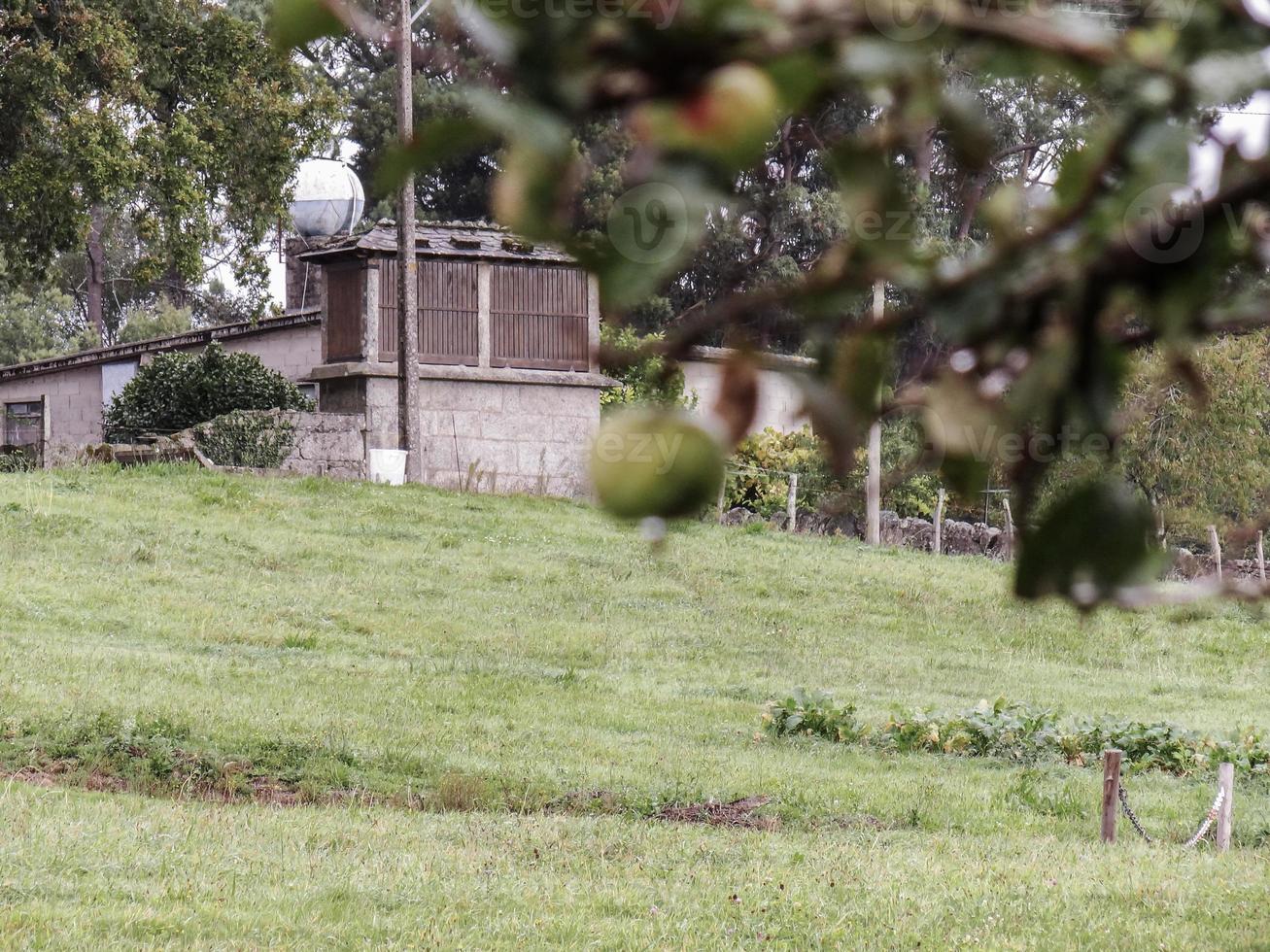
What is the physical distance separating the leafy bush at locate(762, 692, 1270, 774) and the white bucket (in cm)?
1272

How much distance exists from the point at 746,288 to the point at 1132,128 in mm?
230

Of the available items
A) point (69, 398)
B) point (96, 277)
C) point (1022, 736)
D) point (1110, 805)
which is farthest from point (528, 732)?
point (96, 277)

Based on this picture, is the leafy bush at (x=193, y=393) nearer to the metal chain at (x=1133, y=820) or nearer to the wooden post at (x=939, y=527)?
the wooden post at (x=939, y=527)

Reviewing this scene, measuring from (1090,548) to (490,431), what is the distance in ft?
85.3

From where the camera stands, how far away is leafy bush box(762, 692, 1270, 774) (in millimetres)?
11680

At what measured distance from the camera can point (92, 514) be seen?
18.9m

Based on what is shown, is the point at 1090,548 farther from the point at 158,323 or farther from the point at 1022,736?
the point at 158,323

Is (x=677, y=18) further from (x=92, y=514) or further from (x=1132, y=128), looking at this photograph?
(x=92, y=514)

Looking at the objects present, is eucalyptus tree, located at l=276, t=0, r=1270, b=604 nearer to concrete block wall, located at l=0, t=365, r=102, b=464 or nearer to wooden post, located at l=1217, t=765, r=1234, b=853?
wooden post, located at l=1217, t=765, r=1234, b=853

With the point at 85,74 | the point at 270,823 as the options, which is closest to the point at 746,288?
the point at 270,823

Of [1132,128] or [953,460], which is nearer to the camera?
[1132,128]

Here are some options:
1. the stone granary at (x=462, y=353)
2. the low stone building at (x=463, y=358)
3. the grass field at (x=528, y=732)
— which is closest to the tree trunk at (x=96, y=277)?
the low stone building at (x=463, y=358)

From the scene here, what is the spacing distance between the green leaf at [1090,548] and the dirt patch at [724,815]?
29.3ft

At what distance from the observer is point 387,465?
2436 centimetres
